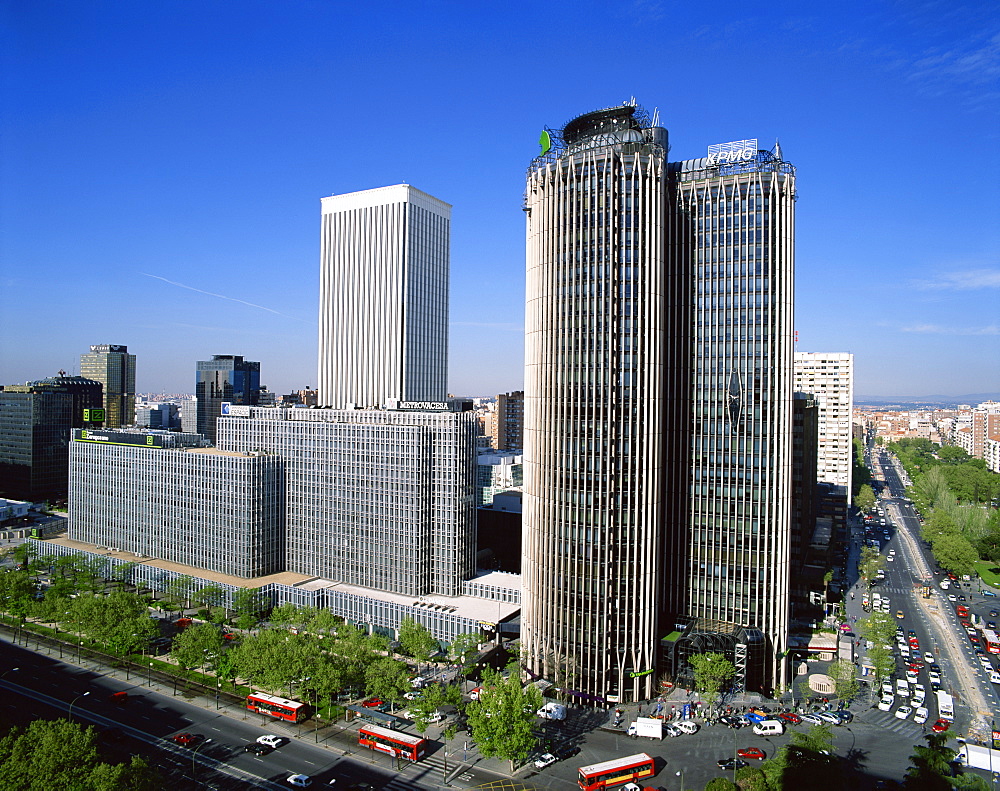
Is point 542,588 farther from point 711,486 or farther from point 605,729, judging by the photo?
point 711,486

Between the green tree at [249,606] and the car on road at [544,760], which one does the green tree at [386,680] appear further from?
the green tree at [249,606]

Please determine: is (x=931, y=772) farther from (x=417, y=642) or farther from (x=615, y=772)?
(x=417, y=642)

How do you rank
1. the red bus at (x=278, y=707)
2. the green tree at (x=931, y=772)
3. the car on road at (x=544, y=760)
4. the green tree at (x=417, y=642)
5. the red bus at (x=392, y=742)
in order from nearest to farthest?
the green tree at (x=931, y=772) < the car on road at (x=544, y=760) < the red bus at (x=392, y=742) < the red bus at (x=278, y=707) < the green tree at (x=417, y=642)

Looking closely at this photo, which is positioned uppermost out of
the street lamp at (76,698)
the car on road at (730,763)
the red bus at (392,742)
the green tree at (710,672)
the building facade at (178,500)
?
the building facade at (178,500)

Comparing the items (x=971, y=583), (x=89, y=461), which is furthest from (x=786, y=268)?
(x=89, y=461)

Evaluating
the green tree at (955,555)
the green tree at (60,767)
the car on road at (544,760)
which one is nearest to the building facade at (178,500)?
→ the green tree at (60,767)

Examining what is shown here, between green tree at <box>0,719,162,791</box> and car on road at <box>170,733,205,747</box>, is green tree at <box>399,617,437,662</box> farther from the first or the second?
green tree at <box>0,719,162,791</box>

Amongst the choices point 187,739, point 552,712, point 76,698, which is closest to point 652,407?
point 552,712

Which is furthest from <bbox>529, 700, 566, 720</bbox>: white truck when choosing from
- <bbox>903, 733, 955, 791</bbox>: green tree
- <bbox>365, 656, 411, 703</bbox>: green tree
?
<bbox>903, 733, 955, 791</bbox>: green tree
